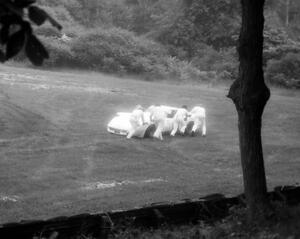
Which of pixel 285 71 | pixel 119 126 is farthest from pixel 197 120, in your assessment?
pixel 285 71

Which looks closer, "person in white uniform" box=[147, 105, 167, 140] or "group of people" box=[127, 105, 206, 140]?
"group of people" box=[127, 105, 206, 140]

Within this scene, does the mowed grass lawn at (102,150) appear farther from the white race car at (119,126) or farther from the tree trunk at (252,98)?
the tree trunk at (252,98)

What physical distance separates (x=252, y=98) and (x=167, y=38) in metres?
33.8

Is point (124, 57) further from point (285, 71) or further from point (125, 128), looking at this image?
point (125, 128)

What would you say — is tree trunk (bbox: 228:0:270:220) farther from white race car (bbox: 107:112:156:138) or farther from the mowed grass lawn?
white race car (bbox: 107:112:156:138)

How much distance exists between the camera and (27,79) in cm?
2544

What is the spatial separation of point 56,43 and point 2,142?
15.3 meters

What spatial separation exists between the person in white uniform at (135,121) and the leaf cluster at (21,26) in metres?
15.7

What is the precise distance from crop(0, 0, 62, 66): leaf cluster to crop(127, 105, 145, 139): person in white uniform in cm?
1572

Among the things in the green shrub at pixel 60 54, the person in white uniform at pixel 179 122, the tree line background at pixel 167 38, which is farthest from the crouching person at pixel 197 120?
the green shrub at pixel 60 54

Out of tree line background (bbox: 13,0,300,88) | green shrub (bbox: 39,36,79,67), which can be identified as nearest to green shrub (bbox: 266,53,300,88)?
tree line background (bbox: 13,0,300,88)

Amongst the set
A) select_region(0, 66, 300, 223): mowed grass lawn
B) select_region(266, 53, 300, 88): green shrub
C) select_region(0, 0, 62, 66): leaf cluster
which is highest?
select_region(0, 0, 62, 66): leaf cluster

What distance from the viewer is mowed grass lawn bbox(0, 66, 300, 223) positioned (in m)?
12.1

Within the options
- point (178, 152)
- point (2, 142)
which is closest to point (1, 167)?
point (2, 142)
